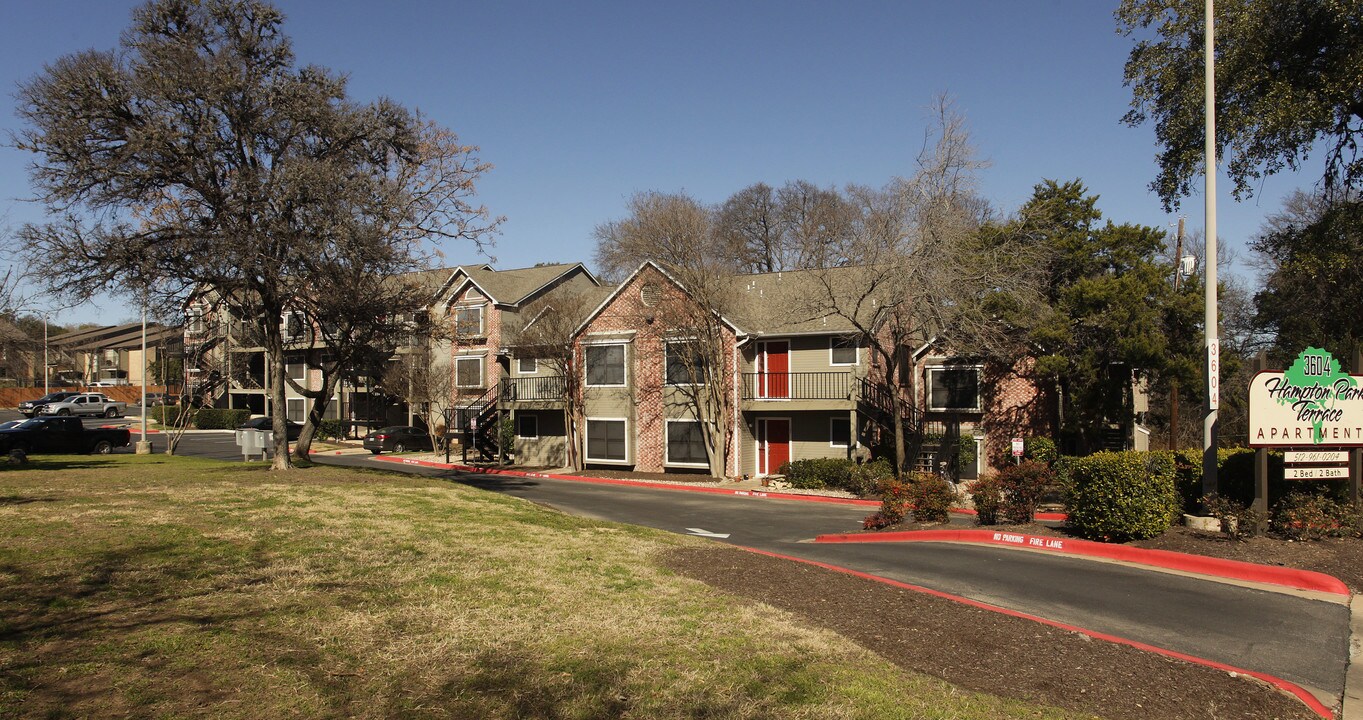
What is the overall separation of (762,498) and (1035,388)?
10.4m

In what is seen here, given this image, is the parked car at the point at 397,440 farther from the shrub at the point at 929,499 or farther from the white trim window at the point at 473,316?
the shrub at the point at 929,499

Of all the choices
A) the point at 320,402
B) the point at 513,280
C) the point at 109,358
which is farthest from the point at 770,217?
the point at 109,358

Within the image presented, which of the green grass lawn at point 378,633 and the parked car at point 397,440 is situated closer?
the green grass lawn at point 378,633

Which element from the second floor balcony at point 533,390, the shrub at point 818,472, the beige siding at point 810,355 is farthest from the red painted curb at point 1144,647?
the second floor balcony at point 533,390

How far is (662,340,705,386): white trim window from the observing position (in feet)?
101

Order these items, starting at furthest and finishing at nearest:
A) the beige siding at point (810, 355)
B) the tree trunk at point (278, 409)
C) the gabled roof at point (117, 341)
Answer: the gabled roof at point (117, 341) < the beige siding at point (810, 355) < the tree trunk at point (278, 409)

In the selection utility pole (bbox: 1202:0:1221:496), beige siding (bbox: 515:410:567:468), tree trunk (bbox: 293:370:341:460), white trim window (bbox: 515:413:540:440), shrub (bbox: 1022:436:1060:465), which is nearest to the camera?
utility pole (bbox: 1202:0:1221:496)

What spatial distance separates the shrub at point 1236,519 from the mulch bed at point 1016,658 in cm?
542

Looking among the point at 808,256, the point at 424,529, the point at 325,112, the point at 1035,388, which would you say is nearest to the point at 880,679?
the point at 424,529

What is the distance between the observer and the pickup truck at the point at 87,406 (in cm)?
5496

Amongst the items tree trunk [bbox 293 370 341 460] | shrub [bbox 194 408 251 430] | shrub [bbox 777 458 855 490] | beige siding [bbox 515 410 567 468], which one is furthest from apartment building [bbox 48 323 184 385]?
shrub [bbox 777 458 855 490]

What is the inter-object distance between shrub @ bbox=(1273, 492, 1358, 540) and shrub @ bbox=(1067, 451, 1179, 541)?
1424 mm

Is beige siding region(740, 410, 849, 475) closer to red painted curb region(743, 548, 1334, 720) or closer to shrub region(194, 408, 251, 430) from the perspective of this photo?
red painted curb region(743, 548, 1334, 720)

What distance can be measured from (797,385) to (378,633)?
24.3m
